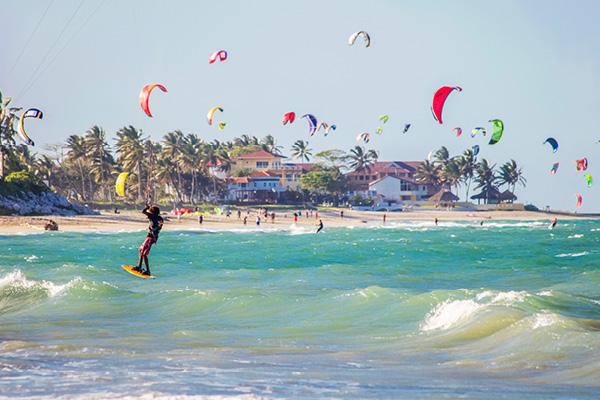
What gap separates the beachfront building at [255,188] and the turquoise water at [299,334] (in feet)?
197

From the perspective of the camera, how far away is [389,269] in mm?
24125

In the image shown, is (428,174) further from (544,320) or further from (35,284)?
(544,320)

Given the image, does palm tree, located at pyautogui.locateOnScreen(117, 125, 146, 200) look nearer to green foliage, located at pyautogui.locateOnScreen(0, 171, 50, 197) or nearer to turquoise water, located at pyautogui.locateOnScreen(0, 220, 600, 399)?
green foliage, located at pyautogui.locateOnScreen(0, 171, 50, 197)

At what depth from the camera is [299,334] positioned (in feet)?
37.5

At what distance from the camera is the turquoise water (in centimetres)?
748

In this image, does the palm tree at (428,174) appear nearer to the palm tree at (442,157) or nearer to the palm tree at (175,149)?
the palm tree at (442,157)

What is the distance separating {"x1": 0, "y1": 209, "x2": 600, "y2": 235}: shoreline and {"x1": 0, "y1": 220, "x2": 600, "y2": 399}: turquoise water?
23345mm

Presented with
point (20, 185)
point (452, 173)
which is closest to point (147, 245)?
point (20, 185)

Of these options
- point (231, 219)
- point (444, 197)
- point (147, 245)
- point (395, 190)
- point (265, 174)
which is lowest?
point (231, 219)

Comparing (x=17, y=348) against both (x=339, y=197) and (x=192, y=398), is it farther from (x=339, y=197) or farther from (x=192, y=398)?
(x=339, y=197)

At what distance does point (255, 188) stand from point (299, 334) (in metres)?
74.9

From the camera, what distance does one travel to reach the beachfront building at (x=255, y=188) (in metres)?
84.2

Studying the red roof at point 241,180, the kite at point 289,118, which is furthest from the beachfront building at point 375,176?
the kite at point 289,118

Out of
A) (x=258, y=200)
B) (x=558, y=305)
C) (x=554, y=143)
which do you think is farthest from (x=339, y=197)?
(x=558, y=305)
